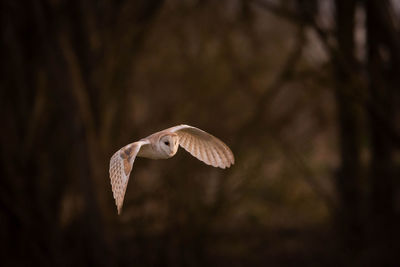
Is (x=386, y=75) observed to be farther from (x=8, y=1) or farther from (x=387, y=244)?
(x=8, y=1)

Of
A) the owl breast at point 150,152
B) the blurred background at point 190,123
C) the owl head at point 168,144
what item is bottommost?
the blurred background at point 190,123

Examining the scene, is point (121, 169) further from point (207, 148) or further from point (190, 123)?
point (190, 123)

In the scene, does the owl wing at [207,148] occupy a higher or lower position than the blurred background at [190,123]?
higher

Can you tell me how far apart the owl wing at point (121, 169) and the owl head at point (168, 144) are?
34mm

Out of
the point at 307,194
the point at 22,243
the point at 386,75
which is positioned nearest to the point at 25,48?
the point at 22,243

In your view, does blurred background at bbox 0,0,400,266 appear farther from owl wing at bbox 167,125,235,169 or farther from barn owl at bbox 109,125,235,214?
barn owl at bbox 109,125,235,214

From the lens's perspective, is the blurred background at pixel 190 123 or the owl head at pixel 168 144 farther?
the blurred background at pixel 190 123

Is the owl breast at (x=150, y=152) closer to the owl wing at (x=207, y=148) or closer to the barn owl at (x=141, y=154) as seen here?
the barn owl at (x=141, y=154)

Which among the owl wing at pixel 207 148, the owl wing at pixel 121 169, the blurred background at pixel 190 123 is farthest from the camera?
the blurred background at pixel 190 123

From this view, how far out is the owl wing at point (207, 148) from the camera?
1.24 metres

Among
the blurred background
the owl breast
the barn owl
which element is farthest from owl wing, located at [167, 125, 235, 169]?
the blurred background

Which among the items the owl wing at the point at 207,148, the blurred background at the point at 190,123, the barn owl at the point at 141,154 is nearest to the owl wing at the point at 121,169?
the barn owl at the point at 141,154

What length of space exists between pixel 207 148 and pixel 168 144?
43 cm

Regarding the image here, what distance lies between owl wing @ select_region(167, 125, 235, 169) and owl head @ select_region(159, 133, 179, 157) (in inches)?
7.0
